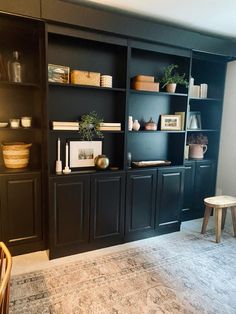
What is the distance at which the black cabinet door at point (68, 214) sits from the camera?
2371 millimetres

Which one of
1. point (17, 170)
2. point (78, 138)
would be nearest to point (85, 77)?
point (78, 138)

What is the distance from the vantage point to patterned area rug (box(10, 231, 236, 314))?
→ 1829 mm

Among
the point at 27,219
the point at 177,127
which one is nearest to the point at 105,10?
the point at 177,127

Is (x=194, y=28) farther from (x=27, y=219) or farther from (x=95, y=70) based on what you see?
(x=27, y=219)

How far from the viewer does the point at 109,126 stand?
8.47 ft

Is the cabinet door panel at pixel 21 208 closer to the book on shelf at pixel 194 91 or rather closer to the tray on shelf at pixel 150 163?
the tray on shelf at pixel 150 163

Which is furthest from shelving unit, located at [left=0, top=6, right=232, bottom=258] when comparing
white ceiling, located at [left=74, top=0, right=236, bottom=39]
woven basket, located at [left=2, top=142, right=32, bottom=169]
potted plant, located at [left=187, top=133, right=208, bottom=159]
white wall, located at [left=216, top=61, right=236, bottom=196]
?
white wall, located at [left=216, top=61, right=236, bottom=196]

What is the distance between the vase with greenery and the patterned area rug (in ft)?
4.07

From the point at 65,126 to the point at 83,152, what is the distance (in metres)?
0.39

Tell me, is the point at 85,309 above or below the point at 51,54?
below

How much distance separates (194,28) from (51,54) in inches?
65.5

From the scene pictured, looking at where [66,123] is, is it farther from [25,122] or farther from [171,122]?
[171,122]

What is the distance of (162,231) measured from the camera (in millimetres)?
3016

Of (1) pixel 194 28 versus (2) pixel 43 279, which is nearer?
(2) pixel 43 279
